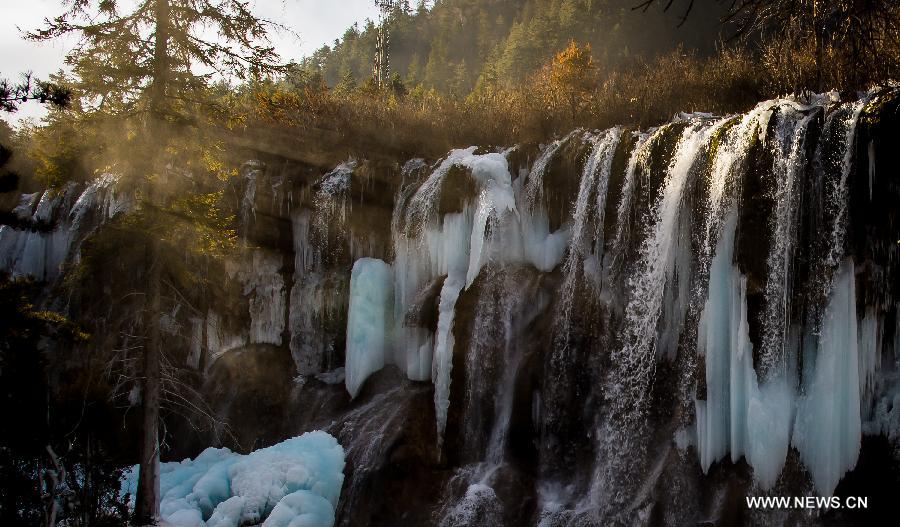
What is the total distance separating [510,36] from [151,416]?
44.5 meters

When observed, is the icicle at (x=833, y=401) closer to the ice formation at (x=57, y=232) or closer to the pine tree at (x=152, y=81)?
the pine tree at (x=152, y=81)

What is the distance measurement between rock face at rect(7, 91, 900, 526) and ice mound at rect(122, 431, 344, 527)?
476mm

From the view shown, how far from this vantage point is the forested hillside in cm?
4406

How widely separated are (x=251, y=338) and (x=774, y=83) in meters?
13.8

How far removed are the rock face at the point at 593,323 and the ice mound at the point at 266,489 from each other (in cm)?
48

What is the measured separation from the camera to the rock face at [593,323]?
299 inches

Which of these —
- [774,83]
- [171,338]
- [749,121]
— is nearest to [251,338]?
[171,338]

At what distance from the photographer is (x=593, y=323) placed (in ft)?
35.2

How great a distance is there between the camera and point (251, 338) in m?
16.7

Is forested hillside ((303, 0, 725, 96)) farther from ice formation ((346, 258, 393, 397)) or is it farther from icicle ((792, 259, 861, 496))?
icicle ((792, 259, 861, 496))

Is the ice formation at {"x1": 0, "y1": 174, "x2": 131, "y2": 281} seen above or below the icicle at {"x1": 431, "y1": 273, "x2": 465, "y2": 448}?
above

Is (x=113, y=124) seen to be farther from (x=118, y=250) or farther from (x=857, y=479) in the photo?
(x=857, y=479)

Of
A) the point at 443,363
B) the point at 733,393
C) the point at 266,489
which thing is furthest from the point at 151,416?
the point at 733,393

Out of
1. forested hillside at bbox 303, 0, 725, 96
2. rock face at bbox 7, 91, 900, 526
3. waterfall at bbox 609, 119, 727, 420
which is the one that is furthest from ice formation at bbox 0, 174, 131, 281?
forested hillside at bbox 303, 0, 725, 96
